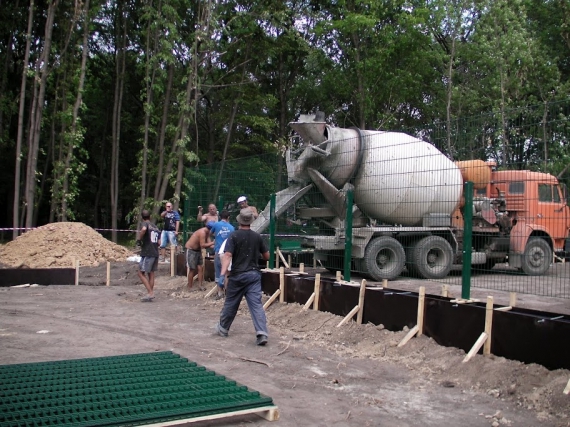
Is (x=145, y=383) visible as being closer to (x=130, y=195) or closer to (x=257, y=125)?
(x=257, y=125)

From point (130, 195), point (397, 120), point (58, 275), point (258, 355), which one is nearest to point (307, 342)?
point (258, 355)

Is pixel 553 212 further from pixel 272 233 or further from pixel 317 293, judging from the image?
pixel 272 233

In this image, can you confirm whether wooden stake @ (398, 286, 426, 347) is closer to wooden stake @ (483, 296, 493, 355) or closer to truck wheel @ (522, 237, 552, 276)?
Result: wooden stake @ (483, 296, 493, 355)

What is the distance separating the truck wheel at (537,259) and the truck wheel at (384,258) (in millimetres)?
3500

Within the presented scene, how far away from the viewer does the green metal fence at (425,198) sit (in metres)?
7.16

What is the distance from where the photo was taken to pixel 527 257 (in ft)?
27.5

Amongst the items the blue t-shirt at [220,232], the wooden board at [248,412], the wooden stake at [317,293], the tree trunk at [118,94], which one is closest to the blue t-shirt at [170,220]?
the blue t-shirt at [220,232]

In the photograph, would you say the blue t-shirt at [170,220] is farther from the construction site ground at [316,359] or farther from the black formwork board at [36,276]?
the construction site ground at [316,359]

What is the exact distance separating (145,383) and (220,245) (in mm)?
6081

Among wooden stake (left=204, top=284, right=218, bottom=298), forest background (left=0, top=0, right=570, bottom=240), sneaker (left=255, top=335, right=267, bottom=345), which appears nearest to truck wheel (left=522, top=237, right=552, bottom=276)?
sneaker (left=255, top=335, right=267, bottom=345)

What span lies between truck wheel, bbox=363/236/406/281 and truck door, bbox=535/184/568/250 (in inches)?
142

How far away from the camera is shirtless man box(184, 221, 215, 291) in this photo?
481 inches

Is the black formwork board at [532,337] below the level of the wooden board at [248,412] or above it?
above

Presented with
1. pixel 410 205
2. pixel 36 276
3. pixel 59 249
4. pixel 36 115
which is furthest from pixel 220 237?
pixel 36 115
